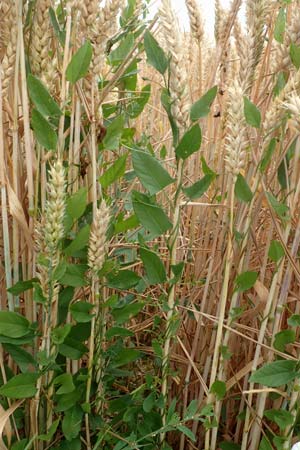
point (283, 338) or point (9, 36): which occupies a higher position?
point (9, 36)

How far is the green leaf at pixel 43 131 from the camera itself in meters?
0.77

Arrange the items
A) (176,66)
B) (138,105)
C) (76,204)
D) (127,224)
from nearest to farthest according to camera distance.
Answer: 1. (176,66)
2. (76,204)
3. (127,224)
4. (138,105)

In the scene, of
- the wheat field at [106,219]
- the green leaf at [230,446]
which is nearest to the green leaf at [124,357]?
the wheat field at [106,219]

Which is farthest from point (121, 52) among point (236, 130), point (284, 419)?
point (284, 419)

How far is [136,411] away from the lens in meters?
0.93

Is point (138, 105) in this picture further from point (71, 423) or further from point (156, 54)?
point (71, 423)

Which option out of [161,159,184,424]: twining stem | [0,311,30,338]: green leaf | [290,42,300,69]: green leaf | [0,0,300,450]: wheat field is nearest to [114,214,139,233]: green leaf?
[0,0,300,450]: wheat field

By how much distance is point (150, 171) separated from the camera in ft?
2.52

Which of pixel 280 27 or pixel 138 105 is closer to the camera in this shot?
pixel 280 27

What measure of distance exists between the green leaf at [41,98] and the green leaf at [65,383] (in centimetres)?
39

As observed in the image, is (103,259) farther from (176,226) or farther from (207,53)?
(207,53)

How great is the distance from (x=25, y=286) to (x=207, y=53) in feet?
3.92

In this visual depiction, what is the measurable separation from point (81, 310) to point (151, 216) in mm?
179

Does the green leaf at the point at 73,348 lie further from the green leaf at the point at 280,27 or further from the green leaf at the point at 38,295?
the green leaf at the point at 280,27
